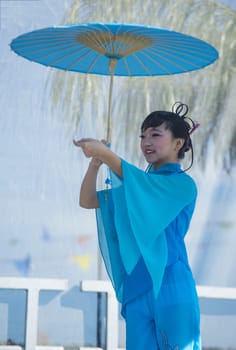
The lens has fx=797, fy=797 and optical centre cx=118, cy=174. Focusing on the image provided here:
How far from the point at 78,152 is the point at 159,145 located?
1.28m

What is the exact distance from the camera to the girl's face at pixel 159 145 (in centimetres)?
257

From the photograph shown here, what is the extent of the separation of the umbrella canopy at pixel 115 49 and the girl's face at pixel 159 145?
13 centimetres

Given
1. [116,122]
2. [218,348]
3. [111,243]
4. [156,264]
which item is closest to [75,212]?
[116,122]

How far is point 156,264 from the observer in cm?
236

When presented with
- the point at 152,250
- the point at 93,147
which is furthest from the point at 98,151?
the point at 152,250

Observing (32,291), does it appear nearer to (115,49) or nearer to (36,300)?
(36,300)

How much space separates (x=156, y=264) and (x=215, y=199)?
5.10ft

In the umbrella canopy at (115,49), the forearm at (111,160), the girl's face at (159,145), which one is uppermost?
the umbrella canopy at (115,49)

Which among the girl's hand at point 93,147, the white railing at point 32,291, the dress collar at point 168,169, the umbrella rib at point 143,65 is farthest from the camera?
the white railing at point 32,291

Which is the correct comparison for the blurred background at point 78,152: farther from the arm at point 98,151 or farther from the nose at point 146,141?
the arm at point 98,151

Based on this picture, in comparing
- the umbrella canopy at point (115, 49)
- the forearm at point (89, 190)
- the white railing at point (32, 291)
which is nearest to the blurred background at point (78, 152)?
the white railing at point (32, 291)

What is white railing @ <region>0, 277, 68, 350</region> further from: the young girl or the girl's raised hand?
the girl's raised hand

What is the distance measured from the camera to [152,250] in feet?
7.82

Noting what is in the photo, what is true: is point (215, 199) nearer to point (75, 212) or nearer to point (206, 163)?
point (206, 163)
